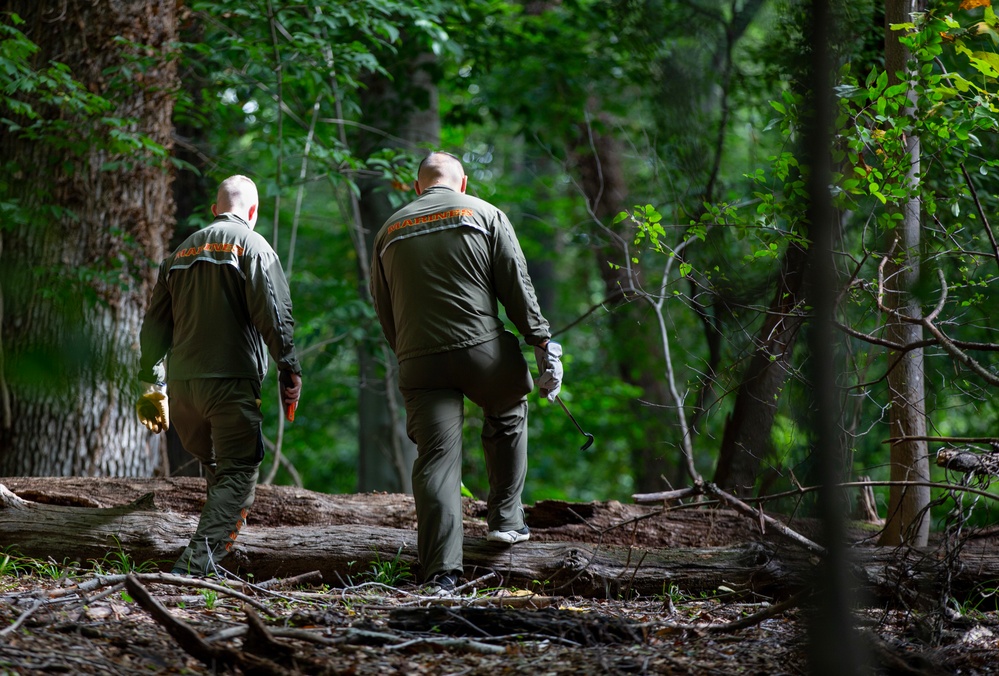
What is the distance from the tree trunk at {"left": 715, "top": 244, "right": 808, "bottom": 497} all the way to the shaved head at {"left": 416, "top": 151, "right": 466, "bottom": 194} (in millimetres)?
1861

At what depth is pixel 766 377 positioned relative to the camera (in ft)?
12.2

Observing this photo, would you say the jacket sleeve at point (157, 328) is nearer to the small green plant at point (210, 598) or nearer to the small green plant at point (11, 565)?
the small green plant at point (11, 565)

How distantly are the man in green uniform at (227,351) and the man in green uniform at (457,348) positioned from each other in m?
0.65

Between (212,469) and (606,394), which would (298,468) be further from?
(212,469)

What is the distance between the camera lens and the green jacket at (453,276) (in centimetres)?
424

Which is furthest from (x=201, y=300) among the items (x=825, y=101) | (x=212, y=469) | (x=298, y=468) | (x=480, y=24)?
(x=298, y=468)

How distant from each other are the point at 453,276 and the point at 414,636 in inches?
73.7

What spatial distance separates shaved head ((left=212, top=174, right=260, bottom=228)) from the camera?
15.7 feet

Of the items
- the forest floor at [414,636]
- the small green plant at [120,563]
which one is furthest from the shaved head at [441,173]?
the small green plant at [120,563]

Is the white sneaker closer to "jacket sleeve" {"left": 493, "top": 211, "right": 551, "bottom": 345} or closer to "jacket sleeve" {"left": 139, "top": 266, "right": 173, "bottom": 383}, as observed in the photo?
"jacket sleeve" {"left": 493, "top": 211, "right": 551, "bottom": 345}

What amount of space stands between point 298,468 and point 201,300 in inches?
389

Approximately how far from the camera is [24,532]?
4527 mm

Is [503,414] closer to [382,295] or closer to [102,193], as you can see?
[382,295]

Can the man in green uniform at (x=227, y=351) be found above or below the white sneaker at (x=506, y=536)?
above
